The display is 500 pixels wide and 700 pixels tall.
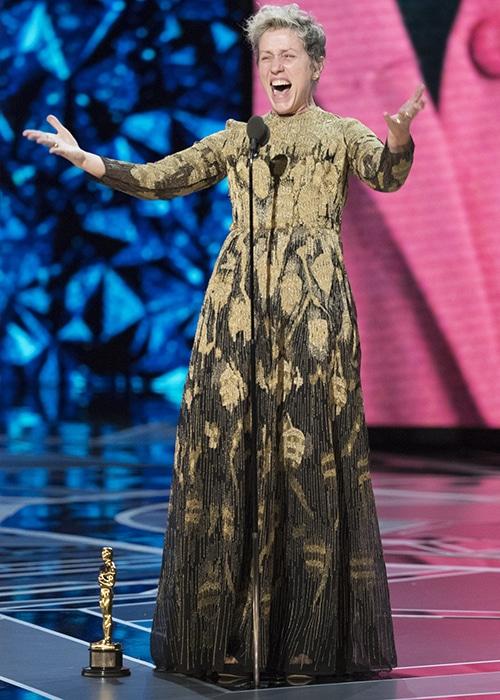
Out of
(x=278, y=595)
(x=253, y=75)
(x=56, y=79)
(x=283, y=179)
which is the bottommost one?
(x=278, y=595)

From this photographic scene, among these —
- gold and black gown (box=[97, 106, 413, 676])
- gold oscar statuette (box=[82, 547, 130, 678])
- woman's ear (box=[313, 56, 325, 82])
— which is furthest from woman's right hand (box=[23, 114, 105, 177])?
gold oscar statuette (box=[82, 547, 130, 678])

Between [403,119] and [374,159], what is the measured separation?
0.69 feet

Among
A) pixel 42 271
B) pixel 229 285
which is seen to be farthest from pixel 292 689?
pixel 42 271

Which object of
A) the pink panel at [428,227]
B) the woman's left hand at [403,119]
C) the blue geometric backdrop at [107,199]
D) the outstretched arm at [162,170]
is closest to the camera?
the woman's left hand at [403,119]

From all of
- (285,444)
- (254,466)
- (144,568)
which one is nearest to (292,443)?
(285,444)

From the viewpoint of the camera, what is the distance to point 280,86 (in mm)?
3871

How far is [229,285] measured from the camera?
3873mm

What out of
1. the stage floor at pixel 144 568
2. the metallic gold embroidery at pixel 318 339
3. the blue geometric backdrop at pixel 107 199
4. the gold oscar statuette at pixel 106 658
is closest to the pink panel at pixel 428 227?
the stage floor at pixel 144 568

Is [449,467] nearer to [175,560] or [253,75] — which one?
[253,75]

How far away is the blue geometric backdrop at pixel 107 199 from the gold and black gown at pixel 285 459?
10653mm

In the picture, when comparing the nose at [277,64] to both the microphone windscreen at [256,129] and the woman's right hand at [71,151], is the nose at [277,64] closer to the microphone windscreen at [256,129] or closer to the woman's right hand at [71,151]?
the microphone windscreen at [256,129]

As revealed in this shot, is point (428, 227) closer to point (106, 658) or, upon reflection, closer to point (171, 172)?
point (171, 172)

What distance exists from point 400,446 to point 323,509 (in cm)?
701

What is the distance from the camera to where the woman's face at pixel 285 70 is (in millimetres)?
3826
